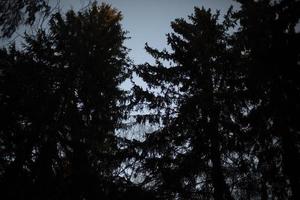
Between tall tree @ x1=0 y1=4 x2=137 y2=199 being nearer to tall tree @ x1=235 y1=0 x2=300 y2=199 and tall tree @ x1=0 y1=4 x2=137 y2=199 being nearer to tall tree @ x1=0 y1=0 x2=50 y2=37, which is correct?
tall tree @ x1=0 y1=0 x2=50 y2=37

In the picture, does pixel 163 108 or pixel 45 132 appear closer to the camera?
pixel 45 132

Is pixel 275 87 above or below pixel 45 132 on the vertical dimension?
above

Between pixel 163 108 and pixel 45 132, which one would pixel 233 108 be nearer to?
pixel 163 108

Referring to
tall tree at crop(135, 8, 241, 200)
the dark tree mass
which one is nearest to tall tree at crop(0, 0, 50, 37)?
the dark tree mass

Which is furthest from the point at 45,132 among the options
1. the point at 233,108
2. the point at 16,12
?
the point at 233,108

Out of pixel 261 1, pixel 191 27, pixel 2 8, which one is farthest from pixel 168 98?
pixel 2 8

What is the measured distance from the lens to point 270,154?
11477mm

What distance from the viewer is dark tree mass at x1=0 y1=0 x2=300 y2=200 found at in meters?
6.79

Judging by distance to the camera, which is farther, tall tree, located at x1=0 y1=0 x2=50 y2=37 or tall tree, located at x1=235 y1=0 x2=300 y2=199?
tall tree, located at x1=235 y1=0 x2=300 y2=199

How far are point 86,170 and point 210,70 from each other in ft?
26.6

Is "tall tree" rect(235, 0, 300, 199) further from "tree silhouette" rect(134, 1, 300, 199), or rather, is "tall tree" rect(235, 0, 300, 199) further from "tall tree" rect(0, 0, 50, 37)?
"tall tree" rect(0, 0, 50, 37)

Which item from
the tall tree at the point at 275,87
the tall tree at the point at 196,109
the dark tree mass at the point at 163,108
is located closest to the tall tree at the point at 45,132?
the dark tree mass at the point at 163,108

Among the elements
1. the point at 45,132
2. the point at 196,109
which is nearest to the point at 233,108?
the point at 196,109

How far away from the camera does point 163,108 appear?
12.6m
